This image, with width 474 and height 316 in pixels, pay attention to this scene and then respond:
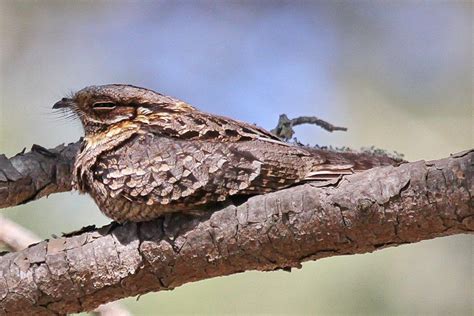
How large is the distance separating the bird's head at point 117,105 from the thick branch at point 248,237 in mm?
529

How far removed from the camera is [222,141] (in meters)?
2.83

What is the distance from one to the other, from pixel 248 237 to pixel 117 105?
96 cm

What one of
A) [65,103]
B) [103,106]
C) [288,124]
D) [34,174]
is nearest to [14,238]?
[34,174]

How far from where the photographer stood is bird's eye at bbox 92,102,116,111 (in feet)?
10.5

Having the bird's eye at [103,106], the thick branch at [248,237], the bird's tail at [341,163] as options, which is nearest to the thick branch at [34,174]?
the bird's eye at [103,106]

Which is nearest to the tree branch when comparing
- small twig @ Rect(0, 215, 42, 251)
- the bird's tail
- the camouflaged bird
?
small twig @ Rect(0, 215, 42, 251)

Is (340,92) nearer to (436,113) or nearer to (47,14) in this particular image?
(436,113)

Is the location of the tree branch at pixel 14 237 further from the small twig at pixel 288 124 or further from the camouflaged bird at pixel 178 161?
the small twig at pixel 288 124

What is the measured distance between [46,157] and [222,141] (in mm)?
968

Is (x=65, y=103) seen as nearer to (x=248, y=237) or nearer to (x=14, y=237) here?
(x=14, y=237)

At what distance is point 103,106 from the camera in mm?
3207

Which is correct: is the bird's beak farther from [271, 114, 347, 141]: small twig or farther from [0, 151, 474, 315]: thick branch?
[271, 114, 347, 141]: small twig

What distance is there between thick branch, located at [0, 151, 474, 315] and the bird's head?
0.53m

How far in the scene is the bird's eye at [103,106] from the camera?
3186 mm
